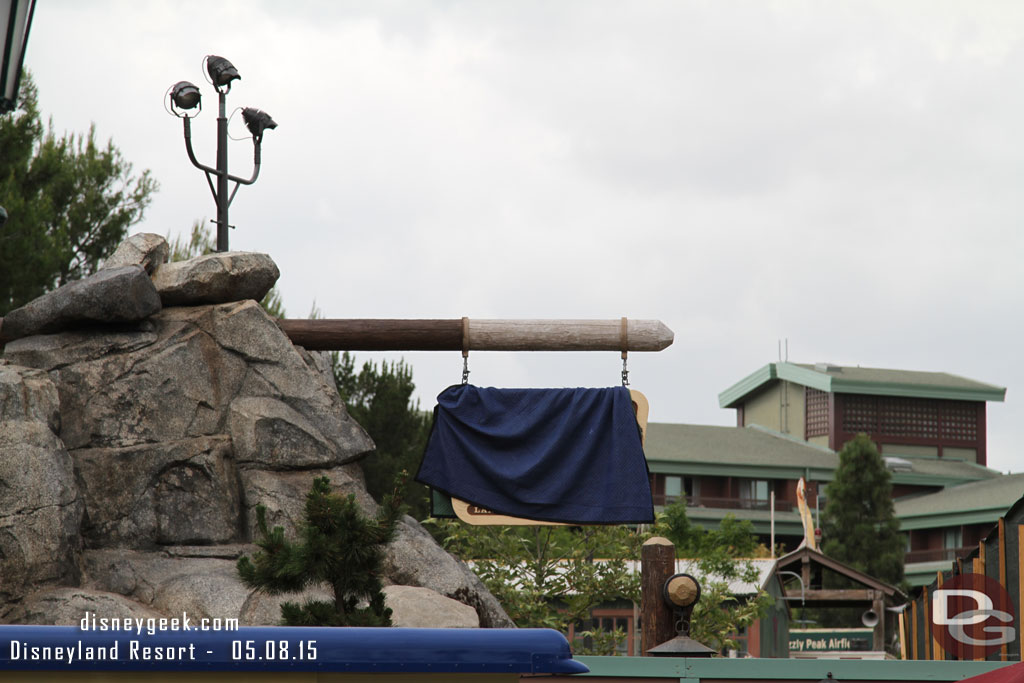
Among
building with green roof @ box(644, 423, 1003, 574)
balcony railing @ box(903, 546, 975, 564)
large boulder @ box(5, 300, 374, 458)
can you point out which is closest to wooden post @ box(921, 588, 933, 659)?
large boulder @ box(5, 300, 374, 458)

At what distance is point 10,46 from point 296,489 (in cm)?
668

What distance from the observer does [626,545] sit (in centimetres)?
2188

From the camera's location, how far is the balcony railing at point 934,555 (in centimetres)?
4497

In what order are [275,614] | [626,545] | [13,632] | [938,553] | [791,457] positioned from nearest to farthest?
[13,632] < [275,614] < [626,545] < [938,553] < [791,457]

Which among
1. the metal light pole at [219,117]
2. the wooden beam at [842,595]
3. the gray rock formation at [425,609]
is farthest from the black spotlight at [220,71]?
the wooden beam at [842,595]

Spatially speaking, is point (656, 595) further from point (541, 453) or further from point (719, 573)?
point (719, 573)

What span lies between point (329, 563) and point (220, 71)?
6.25 meters

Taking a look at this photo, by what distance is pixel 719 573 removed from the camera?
89.5 ft

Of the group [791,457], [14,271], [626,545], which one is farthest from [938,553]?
[14,271]

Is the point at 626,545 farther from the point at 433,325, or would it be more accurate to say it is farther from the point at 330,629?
the point at 330,629

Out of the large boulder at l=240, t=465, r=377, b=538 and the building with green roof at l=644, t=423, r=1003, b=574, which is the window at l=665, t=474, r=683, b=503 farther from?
the large boulder at l=240, t=465, r=377, b=538

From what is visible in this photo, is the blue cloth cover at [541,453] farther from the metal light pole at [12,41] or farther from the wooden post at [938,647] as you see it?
the metal light pole at [12,41]

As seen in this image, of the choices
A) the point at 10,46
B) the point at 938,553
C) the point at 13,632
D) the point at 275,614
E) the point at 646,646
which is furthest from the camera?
the point at 938,553

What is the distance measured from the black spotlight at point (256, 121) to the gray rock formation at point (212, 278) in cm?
186
